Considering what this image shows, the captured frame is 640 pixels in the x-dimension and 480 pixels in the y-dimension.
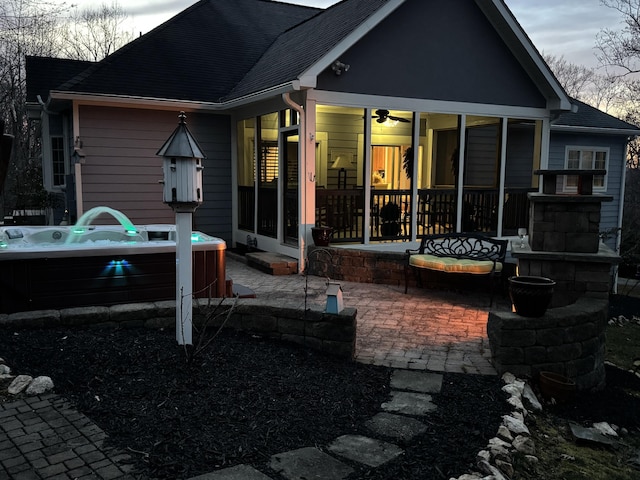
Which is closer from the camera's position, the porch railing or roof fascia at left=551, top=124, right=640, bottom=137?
the porch railing

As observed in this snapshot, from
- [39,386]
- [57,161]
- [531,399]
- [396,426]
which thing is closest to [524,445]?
[396,426]

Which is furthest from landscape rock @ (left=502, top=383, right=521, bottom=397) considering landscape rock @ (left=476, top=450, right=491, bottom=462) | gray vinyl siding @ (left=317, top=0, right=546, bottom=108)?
gray vinyl siding @ (left=317, top=0, right=546, bottom=108)

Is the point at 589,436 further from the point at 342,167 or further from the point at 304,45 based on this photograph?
the point at 342,167

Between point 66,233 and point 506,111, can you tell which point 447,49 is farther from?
point 66,233

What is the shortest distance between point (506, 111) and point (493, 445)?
8126 millimetres

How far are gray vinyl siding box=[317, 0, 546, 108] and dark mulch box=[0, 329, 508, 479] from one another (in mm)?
5316

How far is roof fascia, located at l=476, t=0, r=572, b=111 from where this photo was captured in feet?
30.1

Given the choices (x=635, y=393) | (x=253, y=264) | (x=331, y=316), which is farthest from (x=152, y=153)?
(x=635, y=393)

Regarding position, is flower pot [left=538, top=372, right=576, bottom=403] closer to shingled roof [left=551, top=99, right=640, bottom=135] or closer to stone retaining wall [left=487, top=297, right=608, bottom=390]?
stone retaining wall [left=487, top=297, right=608, bottom=390]

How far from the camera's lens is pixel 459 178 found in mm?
9680

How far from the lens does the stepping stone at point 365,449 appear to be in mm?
2881

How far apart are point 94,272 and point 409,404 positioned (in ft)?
11.0

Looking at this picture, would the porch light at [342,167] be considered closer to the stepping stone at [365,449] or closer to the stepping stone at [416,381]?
the stepping stone at [416,381]

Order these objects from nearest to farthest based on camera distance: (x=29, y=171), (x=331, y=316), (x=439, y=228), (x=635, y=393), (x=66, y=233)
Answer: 1. (x=331, y=316)
2. (x=635, y=393)
3. (x=66, y=233)
4. (x=439, y=228)
5. (x=29, y=171)
